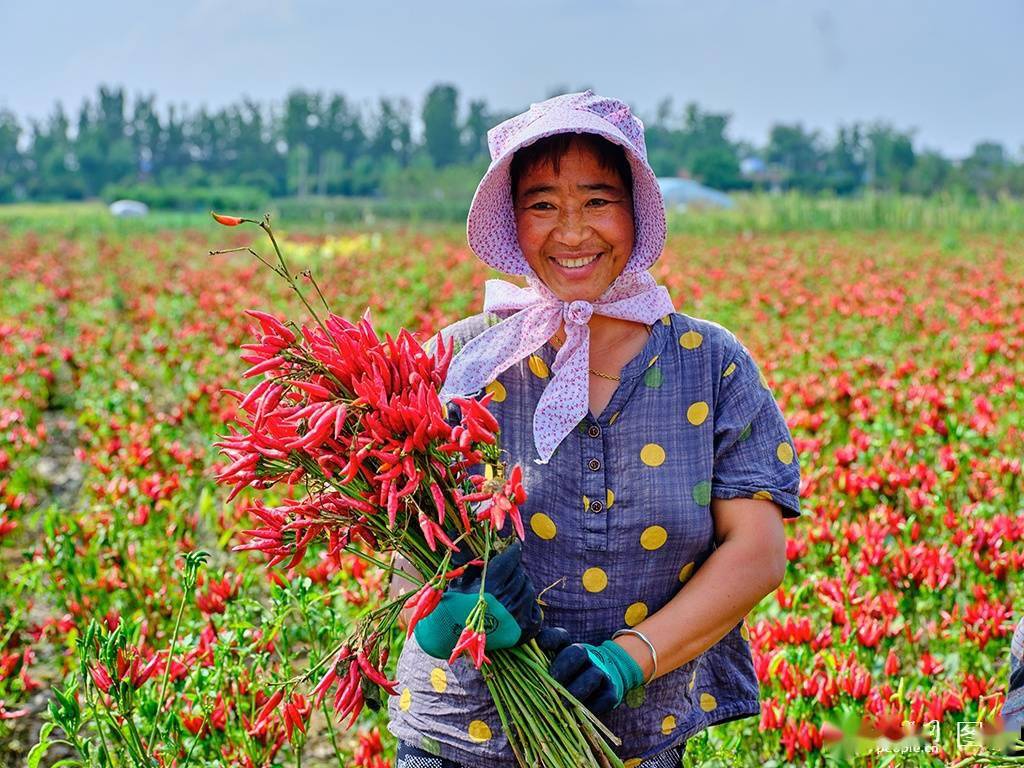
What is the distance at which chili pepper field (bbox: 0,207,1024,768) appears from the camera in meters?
2.35

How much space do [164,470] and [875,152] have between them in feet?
319

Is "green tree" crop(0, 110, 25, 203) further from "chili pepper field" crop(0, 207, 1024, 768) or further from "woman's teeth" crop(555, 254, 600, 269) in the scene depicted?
"woman's teeth" crop(555, 254, 600, 269)

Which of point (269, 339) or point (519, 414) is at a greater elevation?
point (269, 339)

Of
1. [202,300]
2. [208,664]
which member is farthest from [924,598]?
[202,300]

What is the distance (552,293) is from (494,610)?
24.8 inches

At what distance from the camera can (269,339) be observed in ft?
5.07

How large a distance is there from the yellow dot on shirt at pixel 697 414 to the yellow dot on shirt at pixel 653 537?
19 cm

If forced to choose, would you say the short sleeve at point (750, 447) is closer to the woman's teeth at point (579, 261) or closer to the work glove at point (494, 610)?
the woman's teeth at point (579, 261)

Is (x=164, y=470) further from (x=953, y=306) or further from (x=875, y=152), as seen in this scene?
(x=875, y=152)

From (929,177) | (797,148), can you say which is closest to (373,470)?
(929,177)

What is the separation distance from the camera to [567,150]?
1.89 m

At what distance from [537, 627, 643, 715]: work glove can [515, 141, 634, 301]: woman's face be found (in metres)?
0.60

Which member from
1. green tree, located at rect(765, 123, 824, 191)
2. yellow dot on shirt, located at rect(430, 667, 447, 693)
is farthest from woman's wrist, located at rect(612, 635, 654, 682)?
green tree, located at rect(765, 123, 824, 191)

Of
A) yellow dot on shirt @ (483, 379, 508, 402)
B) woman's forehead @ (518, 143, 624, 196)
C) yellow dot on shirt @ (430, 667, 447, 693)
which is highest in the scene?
woman's forehead @ (518, 143, 624, 196)
